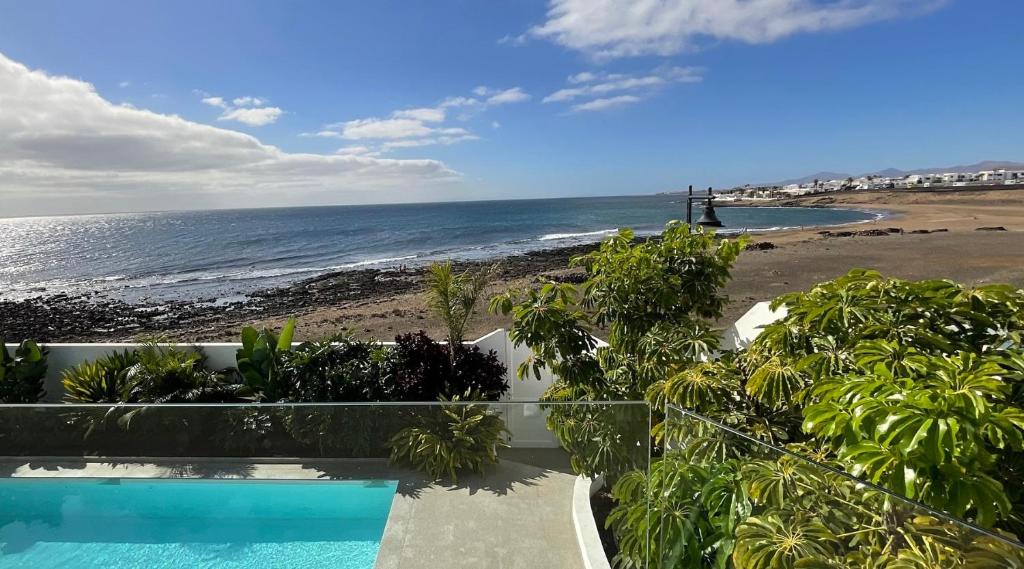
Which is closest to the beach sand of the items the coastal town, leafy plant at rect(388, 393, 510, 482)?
leafy plant at rect(388, 393, 510, 482)

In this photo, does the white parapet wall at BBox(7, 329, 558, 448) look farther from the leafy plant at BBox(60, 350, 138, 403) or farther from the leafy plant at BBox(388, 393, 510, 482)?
the leafy plant at BBox(388, 393, 510, 482)

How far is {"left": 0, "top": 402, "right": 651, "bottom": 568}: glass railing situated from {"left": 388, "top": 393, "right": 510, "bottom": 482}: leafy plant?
0.01 m

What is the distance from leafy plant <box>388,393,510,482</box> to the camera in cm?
391

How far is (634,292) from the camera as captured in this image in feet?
14.2

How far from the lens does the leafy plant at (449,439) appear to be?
3.91 metres

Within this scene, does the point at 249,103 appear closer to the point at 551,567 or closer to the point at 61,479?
the point at 61,479

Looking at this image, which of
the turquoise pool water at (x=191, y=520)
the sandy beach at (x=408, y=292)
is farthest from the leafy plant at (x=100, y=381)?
the sandy beach at (x=408, y=292)

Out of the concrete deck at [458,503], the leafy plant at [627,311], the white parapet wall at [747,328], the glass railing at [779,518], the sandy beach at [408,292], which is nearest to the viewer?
the glass railing at [779,518]

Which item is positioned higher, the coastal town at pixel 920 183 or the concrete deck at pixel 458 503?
the coastal town at pixel 920 183

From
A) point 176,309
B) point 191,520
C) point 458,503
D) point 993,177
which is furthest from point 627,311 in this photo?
point 993,177

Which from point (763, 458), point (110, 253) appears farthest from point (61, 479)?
point (110, 253)

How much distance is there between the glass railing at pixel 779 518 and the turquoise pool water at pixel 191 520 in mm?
2455

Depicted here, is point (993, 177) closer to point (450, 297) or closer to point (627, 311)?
point (450, 297)

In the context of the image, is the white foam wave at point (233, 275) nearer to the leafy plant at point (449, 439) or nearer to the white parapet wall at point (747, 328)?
the leafy plant at point (449, 439)
